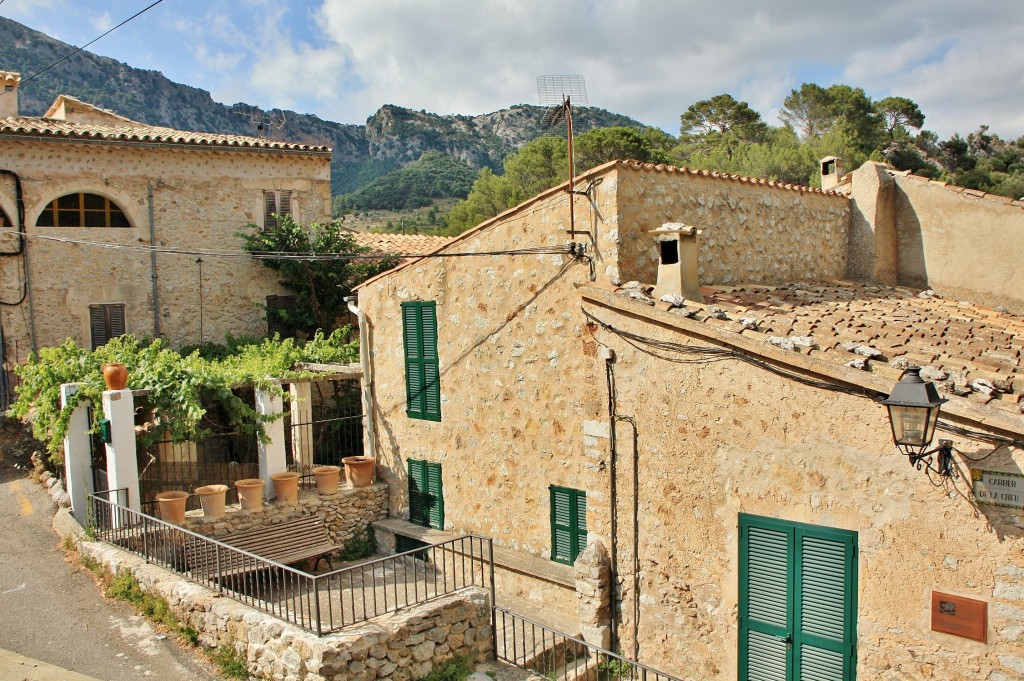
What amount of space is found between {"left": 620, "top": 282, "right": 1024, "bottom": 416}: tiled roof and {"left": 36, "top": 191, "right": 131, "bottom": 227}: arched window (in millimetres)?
12729

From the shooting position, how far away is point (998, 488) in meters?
5.94

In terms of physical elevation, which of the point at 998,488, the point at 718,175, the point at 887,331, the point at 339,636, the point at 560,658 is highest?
the point at 718,175

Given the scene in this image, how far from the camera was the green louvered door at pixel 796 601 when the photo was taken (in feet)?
23.0

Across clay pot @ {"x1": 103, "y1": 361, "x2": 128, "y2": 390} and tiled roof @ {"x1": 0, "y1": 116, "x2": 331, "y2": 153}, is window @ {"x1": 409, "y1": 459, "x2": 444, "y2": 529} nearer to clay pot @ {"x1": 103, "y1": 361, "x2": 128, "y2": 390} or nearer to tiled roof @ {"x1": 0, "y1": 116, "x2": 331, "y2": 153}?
clay pot @ {"x1": 103, "y1": 361, "x2": 128, "y2": 390}

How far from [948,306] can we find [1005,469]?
5854 mm

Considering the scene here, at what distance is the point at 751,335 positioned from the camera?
24.6 ft

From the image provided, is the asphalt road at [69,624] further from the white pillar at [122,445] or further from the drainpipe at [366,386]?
the drainpipe at [366,386]

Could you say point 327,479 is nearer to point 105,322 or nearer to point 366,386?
point 366,386

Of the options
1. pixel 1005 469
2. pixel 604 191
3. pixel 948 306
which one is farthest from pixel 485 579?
pixel 948 306

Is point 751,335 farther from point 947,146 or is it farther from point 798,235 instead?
point 947,146

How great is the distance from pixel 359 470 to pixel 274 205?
7.73 meters

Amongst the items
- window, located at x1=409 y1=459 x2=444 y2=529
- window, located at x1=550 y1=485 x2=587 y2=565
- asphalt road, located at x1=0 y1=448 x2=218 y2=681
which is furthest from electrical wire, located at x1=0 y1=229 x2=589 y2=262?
asphalt road, located at x1=0 y1=448 x2=218 y2=681

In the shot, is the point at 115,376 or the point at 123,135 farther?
the point at 123,135

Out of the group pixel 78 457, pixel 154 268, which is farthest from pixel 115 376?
pixel 154 268
